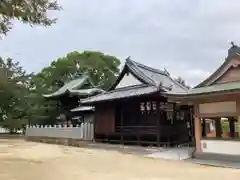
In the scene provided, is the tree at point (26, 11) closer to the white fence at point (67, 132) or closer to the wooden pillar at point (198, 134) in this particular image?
the wooden pillar at point (198, 134)

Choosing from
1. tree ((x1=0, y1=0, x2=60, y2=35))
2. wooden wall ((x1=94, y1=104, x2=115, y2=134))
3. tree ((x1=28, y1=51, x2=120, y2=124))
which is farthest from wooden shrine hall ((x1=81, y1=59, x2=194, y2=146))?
tree ((x1=28, y1=51, x2=120, y2=124))

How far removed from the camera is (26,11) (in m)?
8.21

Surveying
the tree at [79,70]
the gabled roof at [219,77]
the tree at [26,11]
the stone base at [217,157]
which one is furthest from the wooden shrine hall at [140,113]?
the tree at [79,70]

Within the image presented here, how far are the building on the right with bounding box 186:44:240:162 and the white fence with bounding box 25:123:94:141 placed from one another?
34.5 feet

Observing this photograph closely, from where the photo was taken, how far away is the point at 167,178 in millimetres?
9109

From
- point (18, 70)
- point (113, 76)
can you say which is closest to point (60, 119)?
point (18, 70)

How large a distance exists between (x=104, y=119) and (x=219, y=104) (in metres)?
10.3

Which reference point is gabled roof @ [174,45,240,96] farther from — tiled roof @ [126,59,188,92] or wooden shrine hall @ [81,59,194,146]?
tiled roof @ [126,59,188,92]

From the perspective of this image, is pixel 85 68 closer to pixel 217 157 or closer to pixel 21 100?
pixel 21 100

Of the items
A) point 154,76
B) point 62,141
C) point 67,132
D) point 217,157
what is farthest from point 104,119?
point 217,157

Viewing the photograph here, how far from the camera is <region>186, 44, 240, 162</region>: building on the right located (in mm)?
Result: 12898

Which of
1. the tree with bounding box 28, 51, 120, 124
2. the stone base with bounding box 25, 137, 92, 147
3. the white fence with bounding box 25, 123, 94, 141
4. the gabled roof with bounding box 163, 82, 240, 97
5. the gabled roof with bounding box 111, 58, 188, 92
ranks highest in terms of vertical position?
the tree with bounding box 28, 51, 120, 124

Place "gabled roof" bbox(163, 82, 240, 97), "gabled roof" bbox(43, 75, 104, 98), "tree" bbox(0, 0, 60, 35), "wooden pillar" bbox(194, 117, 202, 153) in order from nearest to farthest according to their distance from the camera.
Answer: "tree" bbox(0, 0, 60, 35)
"gabled roof" bbox(163, 82, 240, 97)
"wooden pillar" bbox(194, 117, 202, 153)
"gabled roof" bbox(43, 75, 104, 98)

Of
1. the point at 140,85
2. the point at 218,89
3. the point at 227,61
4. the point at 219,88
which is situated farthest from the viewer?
the point at 140,85
